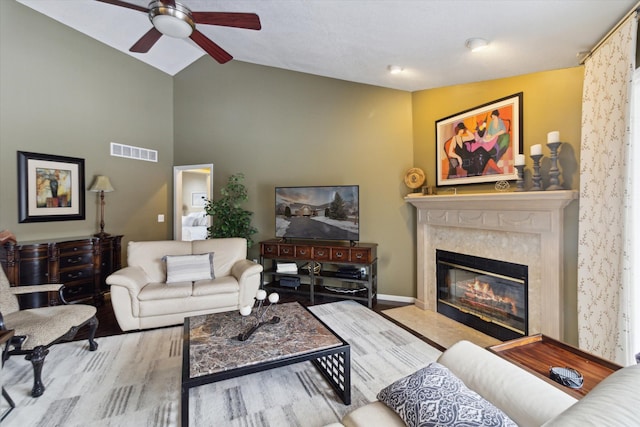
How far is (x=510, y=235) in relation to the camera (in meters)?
2.77

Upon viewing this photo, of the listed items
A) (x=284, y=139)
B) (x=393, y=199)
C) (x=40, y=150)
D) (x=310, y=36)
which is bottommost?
(x=393, y=199)

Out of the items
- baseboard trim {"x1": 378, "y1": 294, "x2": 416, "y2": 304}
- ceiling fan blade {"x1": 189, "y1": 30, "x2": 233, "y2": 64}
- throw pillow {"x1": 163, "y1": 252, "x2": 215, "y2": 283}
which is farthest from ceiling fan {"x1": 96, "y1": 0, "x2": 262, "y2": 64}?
baseboard trim {"x1": 378, "y1": 294, "x2": 416, "y2": 304}

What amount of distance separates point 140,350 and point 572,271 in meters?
3.79

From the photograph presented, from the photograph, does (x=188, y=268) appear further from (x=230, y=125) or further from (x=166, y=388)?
(x=230, y=125)

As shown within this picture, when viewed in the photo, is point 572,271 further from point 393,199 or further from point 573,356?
point 393,199

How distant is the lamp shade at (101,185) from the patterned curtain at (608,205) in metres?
5.33

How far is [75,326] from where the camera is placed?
230 centimetres

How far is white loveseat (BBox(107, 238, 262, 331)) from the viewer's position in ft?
9.57

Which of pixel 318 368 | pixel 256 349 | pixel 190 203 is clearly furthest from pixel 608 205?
pixel 190 203

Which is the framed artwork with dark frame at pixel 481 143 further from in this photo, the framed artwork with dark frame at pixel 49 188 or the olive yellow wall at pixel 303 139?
the framed artwork with dark frame at pixel 49 188

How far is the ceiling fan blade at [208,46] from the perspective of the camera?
2.30 m

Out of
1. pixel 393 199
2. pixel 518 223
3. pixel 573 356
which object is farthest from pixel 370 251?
pixel 573 356

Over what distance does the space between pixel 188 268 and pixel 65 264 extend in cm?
147

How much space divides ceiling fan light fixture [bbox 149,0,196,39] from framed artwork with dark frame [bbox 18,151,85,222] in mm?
2802
